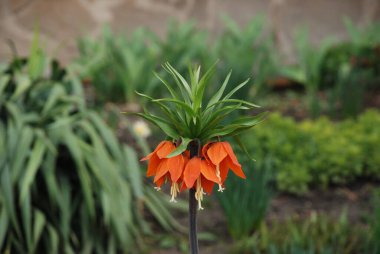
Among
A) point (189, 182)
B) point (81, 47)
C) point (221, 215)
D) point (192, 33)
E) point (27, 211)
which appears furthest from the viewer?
point (192, 33)

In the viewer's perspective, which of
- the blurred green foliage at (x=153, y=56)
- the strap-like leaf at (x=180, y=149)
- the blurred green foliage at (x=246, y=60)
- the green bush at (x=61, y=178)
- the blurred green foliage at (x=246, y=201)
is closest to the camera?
the strap-like leaf at (x=180, y=149)

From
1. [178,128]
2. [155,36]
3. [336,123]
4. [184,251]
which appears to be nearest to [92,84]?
[155,36]

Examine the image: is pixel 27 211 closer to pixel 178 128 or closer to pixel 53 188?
pixel 53 188

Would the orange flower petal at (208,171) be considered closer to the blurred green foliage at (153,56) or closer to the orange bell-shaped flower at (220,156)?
the orange bell-shaped flower at (220,156)

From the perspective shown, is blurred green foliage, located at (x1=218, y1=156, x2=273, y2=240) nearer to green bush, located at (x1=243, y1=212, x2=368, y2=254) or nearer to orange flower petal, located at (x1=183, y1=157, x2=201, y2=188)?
green bush, located at (x1=243, y1=212, x2=368, y2=254)

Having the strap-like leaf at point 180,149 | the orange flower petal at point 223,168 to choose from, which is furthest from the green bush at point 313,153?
the strap-like leaf at point 180,149
